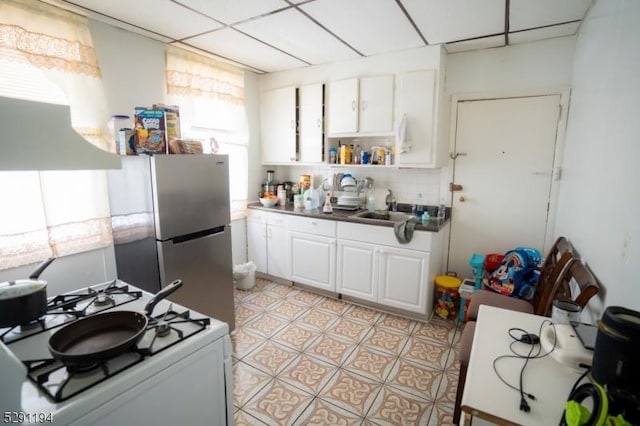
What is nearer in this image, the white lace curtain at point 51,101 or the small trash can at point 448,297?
the white lace curtain at point 51,101

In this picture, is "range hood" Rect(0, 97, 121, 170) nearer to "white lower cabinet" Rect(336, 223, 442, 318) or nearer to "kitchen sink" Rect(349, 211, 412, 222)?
"white lower cabinet" Rect(336, 223, 442, 318)

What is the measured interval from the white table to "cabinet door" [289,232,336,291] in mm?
1932

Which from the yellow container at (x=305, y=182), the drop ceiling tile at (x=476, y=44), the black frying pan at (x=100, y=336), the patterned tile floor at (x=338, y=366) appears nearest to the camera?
the black frying pan at (x=100, y=336)

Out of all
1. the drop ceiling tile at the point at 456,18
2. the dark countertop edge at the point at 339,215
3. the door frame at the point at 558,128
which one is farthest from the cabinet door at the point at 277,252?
the drop ceiling tile at the point at 456,18

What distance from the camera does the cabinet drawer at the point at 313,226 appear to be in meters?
3.05

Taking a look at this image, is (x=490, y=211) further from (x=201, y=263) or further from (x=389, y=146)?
(x=201, y=263)

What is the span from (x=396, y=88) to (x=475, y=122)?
787 mm

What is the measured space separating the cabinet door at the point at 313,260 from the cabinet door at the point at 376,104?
3.85ft

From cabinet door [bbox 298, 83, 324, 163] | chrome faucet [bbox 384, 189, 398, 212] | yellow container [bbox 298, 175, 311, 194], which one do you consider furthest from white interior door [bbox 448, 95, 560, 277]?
yellow container [bbox 298, 175, 311, 194]

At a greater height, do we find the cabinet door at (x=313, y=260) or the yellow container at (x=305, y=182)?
the yellow container at (x=305, y=182)

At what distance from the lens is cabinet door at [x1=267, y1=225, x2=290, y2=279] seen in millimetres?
3391

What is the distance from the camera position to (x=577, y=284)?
1.68m

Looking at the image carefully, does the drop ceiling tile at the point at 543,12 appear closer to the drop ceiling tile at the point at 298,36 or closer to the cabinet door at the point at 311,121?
the drop ceiling tile at the point at 298,36

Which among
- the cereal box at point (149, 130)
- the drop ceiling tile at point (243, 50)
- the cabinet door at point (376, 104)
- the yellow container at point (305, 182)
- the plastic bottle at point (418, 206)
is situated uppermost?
the drop ceiling tile at point (243, 50)
